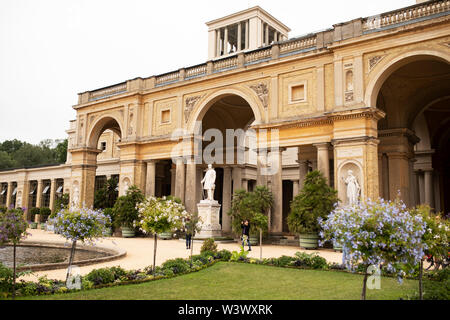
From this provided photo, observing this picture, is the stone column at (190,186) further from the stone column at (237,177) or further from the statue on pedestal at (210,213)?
the stone column at (237,177)

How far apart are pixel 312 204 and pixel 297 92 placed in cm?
616

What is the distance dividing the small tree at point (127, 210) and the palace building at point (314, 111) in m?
1.90

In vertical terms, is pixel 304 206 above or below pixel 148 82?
below

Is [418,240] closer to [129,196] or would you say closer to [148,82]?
[129,196]

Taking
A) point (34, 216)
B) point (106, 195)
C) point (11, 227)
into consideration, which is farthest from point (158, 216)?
point (34, 216)

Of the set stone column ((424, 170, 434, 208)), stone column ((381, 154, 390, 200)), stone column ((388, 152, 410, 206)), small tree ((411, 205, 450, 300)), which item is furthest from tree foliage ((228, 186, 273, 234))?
stone column ((424, 170, 434, 208))

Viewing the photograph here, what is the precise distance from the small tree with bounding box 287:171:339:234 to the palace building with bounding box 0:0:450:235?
1.01m

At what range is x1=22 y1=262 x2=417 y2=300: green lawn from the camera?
21.8ft

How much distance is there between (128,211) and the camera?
22141mm

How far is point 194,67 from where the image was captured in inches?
928

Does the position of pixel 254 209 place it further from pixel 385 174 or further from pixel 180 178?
pixel 385 174

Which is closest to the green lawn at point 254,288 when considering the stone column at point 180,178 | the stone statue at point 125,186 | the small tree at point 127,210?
the small tree at point 127,210

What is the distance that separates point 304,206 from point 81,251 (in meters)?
9.08
